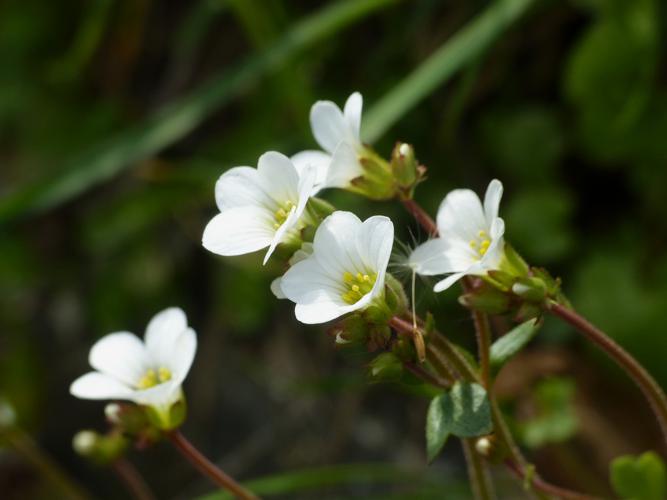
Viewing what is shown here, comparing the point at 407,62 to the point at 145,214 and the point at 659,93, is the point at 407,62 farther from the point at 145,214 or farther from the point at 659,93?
the point at 145,214

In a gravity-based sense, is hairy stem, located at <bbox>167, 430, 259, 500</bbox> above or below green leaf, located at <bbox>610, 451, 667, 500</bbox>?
above

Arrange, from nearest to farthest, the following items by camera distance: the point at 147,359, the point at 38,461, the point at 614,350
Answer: the point at 614,350 → the point at 147,359 → the point at 38,461

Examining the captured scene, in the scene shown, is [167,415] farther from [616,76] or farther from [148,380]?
[616,76]

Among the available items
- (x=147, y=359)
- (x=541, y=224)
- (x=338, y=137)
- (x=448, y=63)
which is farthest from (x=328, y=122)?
(x=541, y=224)

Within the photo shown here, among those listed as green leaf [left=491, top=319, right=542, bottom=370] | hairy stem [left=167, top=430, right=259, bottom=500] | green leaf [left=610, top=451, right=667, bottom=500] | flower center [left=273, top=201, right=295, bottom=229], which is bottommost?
green leaf [left=610, top=451, right=667, bottom=500]

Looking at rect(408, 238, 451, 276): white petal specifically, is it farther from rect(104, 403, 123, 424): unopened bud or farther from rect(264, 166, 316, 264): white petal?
rect(104, 403, 123, 424): unopened bud

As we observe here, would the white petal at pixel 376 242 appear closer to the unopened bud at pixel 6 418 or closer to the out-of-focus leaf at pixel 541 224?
the out-of-focus leaf at pixel 541 224

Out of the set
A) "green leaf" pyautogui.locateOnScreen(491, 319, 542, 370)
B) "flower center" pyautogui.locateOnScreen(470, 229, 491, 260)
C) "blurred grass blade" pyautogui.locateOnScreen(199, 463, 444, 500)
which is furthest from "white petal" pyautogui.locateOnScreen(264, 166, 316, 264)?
"blurred grass blade" pyautogui.locateOnScreen(199, 463, 444, 500)
